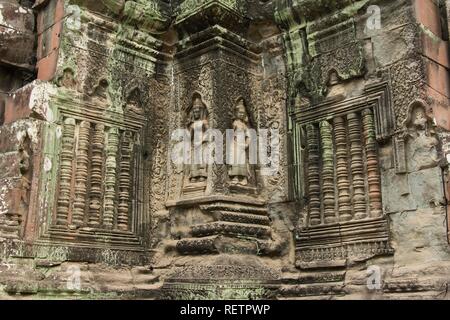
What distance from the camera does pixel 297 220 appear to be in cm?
674

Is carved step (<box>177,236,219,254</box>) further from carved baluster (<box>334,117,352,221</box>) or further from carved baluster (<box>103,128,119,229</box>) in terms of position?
carved baluster (<box>334,117,352,221</box>)

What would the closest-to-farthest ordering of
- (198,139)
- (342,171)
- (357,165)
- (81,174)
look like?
(357,165) → (342,171) → (81,174) → (198,139)

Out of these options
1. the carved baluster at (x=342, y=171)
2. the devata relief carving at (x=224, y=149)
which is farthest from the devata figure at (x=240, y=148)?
the carved baluster at (x=342, y=171)

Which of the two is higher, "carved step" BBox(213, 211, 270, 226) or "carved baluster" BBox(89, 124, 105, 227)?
"carved baluster" BBox(89, 124, 105, 227)

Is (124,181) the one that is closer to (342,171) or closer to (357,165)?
(342,171)

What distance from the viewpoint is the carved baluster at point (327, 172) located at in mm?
6391

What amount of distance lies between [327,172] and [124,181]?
8.66ft

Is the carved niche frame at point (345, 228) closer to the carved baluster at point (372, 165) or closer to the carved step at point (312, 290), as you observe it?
the carved baluster at point (372, 165)

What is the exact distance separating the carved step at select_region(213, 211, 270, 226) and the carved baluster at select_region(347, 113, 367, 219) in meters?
1.29

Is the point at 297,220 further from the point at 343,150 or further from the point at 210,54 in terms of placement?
the point at 210,54

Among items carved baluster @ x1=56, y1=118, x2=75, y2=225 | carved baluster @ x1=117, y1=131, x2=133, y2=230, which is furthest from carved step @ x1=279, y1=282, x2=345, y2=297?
carved baluster @ x1=56, y1=118, x2=75, y2=225

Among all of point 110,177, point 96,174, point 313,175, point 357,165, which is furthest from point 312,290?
point 96,174

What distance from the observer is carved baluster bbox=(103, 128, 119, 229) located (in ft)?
22.2

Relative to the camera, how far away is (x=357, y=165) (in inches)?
245
